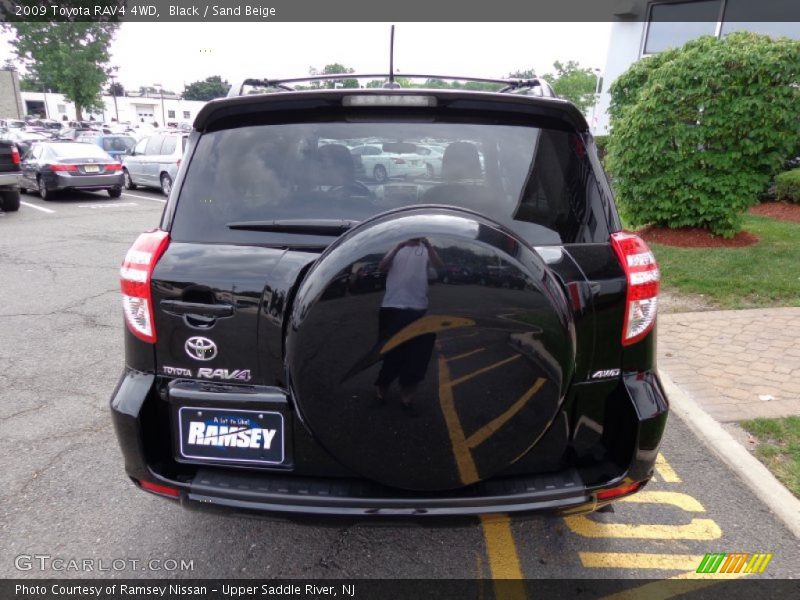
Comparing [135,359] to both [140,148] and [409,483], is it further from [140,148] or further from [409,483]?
[140,148]

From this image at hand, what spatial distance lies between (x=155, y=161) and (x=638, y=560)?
17.4m

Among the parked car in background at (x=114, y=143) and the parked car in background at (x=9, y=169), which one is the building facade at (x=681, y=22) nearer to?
the parked car in background at (x=9, y=169)

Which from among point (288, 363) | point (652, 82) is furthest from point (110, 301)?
point (652, 82)

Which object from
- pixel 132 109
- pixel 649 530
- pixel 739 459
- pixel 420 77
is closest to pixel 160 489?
pixel 649 530

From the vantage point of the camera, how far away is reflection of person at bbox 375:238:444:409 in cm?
167

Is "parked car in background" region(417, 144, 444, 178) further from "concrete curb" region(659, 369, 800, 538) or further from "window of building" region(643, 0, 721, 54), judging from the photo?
"window of building" region(643, 0, 721, 54)

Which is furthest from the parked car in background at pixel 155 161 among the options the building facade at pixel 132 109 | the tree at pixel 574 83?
the building facade at pixel 132 109

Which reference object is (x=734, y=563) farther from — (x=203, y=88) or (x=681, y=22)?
(x=203, y=88)

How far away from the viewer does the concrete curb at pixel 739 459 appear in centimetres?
285

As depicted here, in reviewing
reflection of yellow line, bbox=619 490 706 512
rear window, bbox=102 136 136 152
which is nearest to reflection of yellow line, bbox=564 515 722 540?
→ reflection of yellow line, bbox=619 490 706 512

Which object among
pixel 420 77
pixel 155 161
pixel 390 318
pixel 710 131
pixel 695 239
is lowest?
pixel 155 161

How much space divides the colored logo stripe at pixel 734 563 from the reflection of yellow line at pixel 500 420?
1.47 meters

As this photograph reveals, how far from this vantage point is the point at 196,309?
1.96 metres

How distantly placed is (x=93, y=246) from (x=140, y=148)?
30.5 ft
